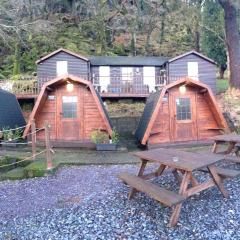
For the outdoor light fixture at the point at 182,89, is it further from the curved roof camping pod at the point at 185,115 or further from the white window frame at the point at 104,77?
the white window frame at the point at 104,77

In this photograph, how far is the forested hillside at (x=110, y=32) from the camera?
26109mm

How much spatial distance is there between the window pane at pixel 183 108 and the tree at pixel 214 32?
14511 mm

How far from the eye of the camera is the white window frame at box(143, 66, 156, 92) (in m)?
22.3

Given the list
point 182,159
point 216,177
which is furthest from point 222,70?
point 182,159

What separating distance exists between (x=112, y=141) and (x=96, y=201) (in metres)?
5.69

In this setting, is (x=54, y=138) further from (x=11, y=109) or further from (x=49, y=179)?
(x=49, y=179)

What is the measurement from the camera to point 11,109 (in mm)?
13250

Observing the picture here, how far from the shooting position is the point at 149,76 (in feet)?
73.5

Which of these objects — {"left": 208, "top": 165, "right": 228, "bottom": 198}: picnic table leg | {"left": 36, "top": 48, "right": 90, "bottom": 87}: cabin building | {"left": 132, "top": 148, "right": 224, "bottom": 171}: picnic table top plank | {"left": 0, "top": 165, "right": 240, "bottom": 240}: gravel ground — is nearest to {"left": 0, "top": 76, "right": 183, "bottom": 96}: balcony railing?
{"left": 36, "top": 48, "right": 90, "bottom": 87}: cabin building

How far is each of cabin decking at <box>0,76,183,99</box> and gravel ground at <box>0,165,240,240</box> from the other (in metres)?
13.7

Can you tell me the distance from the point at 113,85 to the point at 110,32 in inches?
528

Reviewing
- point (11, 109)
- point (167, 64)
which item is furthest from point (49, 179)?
point (167, 64)

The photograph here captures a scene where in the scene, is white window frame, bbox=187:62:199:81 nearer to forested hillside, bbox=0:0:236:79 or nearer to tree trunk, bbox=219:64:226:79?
forested hillside, bbox=0:0:236:79

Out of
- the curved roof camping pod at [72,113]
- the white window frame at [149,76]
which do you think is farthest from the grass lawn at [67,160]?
the white window frame at [149,76]
